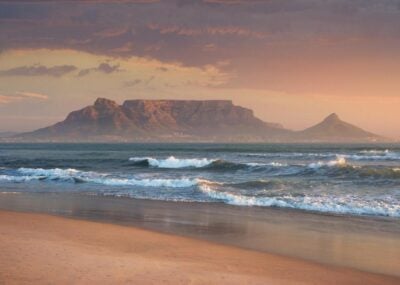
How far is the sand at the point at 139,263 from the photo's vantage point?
7.32 metres

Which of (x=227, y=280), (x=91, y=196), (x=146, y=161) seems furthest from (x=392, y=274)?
(x=146, y=161)

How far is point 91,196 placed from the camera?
67.6 feet

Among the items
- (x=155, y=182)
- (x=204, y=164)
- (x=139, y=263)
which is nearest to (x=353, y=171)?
(x=155, y=182)

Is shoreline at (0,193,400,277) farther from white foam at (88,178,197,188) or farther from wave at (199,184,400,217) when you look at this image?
white foam at (88,178,197,188)

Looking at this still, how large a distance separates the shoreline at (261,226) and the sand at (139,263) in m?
0.73

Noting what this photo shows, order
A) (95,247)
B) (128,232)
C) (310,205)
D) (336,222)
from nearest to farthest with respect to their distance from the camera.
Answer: (95,247)
(128,232)
(336,222)
(310,205)

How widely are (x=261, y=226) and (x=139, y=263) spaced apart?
17.6 ft

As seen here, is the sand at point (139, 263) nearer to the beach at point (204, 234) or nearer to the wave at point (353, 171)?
the beach at point (204, 234)

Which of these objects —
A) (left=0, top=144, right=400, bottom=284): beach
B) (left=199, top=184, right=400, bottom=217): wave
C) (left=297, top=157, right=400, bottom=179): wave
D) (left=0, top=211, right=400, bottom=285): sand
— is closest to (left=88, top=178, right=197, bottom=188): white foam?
(left=0, top=144, right=400, bottom=284): beach

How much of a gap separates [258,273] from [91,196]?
44.0 feet

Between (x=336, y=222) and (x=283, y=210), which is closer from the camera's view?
(x=336, y=222)

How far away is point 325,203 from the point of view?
55.5ft

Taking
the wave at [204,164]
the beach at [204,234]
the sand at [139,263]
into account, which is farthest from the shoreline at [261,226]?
the wave at [204,164]

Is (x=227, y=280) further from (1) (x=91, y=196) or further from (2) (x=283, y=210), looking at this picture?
(1) (x=91, y=196)
